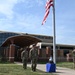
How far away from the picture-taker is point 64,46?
201ft

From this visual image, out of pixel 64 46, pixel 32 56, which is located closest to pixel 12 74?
pixel 32 56

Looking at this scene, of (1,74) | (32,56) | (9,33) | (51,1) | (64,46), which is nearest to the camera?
(1,74)

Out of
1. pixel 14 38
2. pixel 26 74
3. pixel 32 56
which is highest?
pixel 14 38

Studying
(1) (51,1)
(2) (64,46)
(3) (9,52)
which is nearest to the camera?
(1) (51,1)

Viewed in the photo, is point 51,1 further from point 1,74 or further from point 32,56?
point 1,74

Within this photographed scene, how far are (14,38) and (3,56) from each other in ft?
11.4

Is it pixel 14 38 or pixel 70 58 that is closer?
pixel 14 38

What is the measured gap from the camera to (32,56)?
1889 cm

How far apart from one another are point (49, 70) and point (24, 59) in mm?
3136

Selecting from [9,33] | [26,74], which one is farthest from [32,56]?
[9,33]

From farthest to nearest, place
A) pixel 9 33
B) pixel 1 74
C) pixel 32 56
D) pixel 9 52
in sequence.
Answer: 1. pixel 9 33
2. pixel 9 52
3. pixel 32 56
4. pixel 1 74

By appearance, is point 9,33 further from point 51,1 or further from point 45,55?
point 51,1

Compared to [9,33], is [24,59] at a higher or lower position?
lower

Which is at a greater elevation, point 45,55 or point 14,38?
point 14,38
